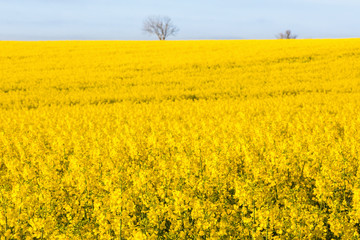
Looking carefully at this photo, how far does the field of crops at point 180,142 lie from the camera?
412cm

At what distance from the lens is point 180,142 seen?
27.6ft

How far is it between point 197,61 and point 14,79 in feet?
40.5

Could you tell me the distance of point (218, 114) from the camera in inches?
523

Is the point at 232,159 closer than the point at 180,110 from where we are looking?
Yes

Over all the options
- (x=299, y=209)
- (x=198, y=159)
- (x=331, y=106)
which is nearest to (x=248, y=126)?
(x=198, y=159)

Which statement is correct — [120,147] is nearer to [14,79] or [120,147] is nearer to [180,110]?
[180,110]

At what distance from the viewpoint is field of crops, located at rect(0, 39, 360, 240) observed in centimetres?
412

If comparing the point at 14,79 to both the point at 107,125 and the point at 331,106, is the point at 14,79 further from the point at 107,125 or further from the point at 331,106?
the point at 331,106

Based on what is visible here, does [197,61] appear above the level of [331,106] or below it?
above

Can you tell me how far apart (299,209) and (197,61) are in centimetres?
2363

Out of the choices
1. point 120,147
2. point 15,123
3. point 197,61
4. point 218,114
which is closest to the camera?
point 120,147

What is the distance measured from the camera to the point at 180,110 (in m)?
14.2

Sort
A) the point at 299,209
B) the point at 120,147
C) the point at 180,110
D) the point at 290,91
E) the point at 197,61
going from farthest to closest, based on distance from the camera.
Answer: the point at 197,61, the point at 290,91, the point at 180,110, the point at 120,147, the point at 299,209

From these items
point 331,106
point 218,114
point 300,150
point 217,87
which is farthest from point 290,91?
point 300,150
